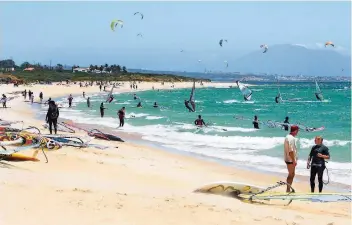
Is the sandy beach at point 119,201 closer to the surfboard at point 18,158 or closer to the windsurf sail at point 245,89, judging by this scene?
the surfboard at point 18,158

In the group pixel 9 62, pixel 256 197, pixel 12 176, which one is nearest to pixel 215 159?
pixel 256 197

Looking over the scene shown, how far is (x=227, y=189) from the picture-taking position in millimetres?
7332

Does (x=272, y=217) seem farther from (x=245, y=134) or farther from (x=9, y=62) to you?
(x=9, y=62)

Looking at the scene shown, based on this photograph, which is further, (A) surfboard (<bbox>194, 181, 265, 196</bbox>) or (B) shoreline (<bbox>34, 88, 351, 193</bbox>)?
(B) shoreline (<bbox>34, 88, 351, 193</bbox>)

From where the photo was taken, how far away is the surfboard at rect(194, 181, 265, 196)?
730cm

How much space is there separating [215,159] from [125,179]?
5241 mm

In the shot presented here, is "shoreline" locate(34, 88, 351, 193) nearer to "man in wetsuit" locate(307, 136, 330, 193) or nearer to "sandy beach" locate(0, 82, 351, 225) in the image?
"sandy beach" locate(0, 82, 351, 225)

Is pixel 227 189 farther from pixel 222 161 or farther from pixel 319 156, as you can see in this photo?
pixel 222 161

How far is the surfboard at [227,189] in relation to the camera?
730 centimetres

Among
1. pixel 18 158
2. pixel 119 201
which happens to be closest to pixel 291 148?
pixel 119 201

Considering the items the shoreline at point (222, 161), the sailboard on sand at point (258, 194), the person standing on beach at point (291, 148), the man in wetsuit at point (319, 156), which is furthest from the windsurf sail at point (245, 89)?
the sailboard on sand at point (258, 194)

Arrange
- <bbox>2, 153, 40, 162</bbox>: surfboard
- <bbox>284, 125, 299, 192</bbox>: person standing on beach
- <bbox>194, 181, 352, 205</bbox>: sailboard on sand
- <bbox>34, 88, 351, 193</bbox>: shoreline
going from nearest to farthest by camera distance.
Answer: <bbox>194, 181, 352, 205</bbox>: sailboard on sand, <bbox>284, 125, 299, 192</bbox>: person standing on beach, <bbox>2, 153, 40, 162</bbox>: surfboard, <bbox>34, 88, 351, 193</bbox>: shoreline

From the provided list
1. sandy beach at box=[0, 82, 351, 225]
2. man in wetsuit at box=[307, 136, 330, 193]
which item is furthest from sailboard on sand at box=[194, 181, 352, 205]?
man in wetsuit at box=[307, 136, 330, 193]

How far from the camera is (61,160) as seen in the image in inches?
372
